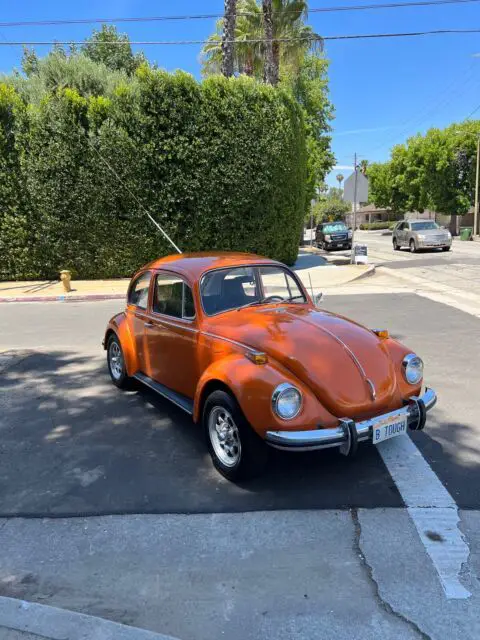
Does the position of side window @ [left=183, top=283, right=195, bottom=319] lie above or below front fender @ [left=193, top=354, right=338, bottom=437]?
above

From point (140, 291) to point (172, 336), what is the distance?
3.62 ft

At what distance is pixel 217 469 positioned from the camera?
3.83 meters

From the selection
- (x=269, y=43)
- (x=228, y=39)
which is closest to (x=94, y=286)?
(x=228, y=39)

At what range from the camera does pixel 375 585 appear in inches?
104

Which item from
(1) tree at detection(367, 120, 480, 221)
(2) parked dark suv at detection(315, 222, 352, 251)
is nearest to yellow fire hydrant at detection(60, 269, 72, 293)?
(2) parked dark suv at detection(315, 222, 352, 251)

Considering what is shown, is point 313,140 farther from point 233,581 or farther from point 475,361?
point 233,581

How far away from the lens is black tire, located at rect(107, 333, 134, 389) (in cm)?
566

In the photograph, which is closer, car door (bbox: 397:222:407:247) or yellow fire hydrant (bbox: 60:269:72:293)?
yellow fire hydrant (bbox: 60:269:72:293)

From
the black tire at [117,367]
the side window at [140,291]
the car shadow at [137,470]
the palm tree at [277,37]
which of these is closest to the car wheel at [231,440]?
the car shadow at [137,470]

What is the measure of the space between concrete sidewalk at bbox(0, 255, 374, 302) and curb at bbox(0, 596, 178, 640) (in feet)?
34.9

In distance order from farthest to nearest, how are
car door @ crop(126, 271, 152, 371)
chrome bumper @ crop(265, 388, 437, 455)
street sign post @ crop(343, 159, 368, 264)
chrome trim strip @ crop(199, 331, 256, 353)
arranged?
1. street sign post @ crop(343, 159, 368, 264)
2. car door @ crop(126, 271, 152, 371)
3. chrome trim strip @ crop(199, 331, 256, 353)
4. chrome bumper @ crop(265, 388, 437, 455)

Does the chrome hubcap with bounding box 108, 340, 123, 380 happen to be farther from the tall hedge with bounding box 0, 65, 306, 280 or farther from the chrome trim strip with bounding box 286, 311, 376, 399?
the tall hedge with bounding box 0, 65, 306, 280

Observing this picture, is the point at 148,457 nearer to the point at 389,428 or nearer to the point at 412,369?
the point at 389,428

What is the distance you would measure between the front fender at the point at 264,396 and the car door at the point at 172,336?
77cm
